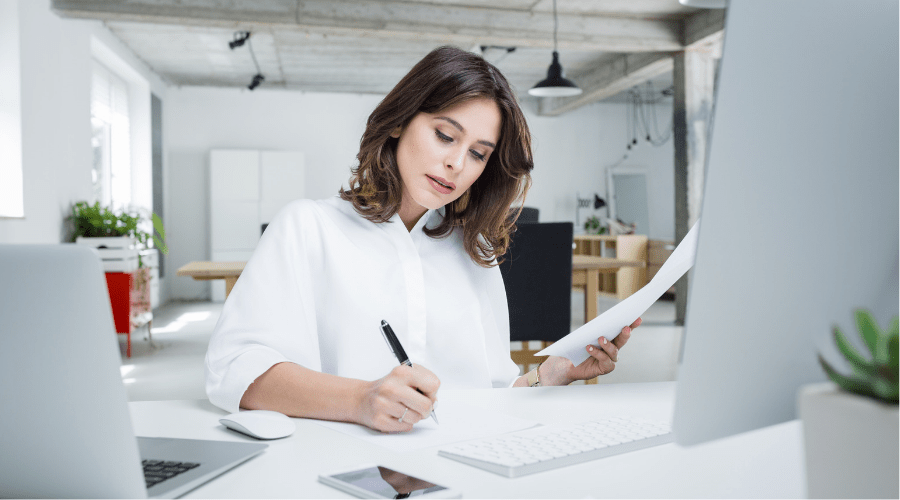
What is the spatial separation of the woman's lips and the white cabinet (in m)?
7.60

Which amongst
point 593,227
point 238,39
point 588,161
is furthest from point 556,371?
point 588,161

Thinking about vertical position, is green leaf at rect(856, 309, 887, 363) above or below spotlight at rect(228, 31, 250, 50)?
below

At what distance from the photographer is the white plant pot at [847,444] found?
0.33 meters

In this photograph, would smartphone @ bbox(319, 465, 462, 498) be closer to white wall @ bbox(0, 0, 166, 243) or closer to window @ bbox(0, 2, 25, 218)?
white wall @ bbox(0, 0, 166, 243)

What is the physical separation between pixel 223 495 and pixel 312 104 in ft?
29.8

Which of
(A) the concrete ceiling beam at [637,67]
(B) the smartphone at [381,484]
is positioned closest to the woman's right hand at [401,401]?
(B) the smartphone at [381,484]

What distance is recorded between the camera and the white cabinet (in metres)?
8.59

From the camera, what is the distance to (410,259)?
1.26m

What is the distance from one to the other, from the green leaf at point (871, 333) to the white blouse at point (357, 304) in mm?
793

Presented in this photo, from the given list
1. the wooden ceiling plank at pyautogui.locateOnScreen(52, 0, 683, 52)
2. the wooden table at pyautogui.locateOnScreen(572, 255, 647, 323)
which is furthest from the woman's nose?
the wooden ceiling plank at pyautogui.locateOnScreen(52, 0, 683, 52)

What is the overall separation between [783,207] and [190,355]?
4986mm

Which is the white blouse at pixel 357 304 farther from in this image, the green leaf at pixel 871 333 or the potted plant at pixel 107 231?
the potted plant at pixel 107 231

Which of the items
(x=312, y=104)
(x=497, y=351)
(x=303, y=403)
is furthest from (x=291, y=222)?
(x=312, y=104)

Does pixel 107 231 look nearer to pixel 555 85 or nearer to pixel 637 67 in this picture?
pixel 555 85
